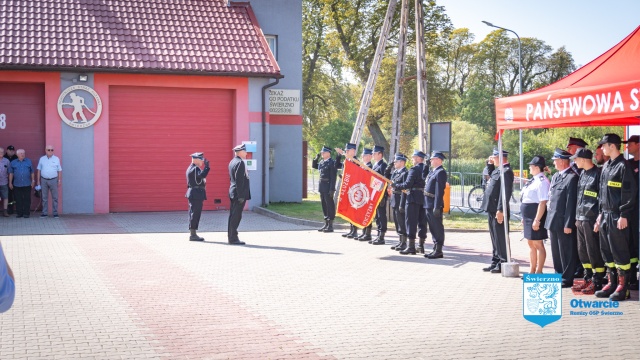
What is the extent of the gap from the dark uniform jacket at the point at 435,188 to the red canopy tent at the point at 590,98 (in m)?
2.38

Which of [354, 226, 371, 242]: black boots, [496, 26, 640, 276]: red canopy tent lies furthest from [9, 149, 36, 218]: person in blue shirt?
[496, 26, 640, 276]: red canopy tent

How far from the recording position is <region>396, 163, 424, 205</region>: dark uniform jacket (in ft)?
46.1

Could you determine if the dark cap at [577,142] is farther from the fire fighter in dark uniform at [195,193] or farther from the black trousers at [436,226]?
the fire fighter in dark uniform at [195,193]

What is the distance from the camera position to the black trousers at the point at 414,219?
14109mm

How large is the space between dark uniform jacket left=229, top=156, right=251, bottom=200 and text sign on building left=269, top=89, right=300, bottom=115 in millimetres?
10262

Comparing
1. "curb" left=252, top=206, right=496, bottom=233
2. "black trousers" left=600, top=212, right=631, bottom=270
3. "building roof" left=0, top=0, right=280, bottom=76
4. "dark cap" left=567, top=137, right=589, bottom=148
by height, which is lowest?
"curb" left=252, top=206, right=496, bottom=233

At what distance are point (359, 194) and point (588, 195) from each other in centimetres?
617

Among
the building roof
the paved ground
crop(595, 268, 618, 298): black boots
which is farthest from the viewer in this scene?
the building roof

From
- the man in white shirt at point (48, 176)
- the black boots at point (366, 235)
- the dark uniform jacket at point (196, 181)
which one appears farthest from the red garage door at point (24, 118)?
the black boots at point (366, 235)

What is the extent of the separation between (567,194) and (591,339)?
3191 mm

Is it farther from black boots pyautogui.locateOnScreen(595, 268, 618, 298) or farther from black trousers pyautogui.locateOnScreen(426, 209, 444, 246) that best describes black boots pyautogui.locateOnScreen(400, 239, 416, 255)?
black boots pyautogui.locateOnScreen(595, 268, 618, 298)

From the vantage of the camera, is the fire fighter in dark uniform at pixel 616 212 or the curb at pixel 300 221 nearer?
the fire fighter in dark uniform at pixel 616 212

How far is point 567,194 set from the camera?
34.6 feet

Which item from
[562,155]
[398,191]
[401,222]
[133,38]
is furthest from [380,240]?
[133,38]
